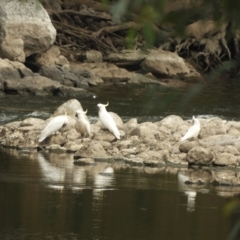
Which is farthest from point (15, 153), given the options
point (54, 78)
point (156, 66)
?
point (156, 66)

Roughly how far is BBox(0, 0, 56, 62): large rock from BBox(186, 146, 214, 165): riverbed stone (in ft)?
49.7

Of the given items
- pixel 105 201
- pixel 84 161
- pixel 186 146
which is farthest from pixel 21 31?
pixel 105 201

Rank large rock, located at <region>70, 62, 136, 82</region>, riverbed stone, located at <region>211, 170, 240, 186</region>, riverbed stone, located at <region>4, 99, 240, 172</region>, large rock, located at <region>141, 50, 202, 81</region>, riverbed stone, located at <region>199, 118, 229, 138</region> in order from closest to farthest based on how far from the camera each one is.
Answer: riverbed stone, located at <region>211, 170, 240, 186</region>
riverbed stone, located at <region>4, 99, 240, 172</region>
riverbed stone, located at <region>199, 118, 229, 138</region>
large rock, located at <region>70, 62, 136, 82</region>
large rock, located at <region>141, 50, 202, 81</region>

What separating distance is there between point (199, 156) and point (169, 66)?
767 inches

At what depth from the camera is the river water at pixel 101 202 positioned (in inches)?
374

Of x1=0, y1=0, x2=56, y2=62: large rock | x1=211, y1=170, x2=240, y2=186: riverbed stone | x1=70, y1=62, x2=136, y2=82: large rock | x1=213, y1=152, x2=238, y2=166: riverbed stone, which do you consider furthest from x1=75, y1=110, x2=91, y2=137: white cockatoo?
x1=70, y1=62, x2=136, y2=82: large rock

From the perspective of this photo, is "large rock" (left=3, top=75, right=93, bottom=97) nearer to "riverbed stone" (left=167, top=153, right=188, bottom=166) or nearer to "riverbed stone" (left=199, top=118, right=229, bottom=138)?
"riverbed stone" (left=199, top=118, right=229, bottom=138)

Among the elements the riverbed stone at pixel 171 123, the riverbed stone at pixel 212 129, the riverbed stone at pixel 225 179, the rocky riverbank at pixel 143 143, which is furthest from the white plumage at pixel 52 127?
the riverbed stone at pixel 225 179

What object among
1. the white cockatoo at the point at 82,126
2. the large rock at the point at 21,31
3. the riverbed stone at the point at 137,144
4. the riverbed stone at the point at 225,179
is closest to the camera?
the riverbed stone at the point at 225,179

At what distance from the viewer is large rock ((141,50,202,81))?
106ft

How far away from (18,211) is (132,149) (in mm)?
4427

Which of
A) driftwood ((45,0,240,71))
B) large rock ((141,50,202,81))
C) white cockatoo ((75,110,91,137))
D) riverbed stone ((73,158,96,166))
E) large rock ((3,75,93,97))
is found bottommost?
riverbed stone ((73,158,96,166))

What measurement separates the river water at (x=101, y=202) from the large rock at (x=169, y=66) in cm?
1763

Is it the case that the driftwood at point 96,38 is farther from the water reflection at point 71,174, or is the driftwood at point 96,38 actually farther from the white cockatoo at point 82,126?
the water reflection at point 71,174
